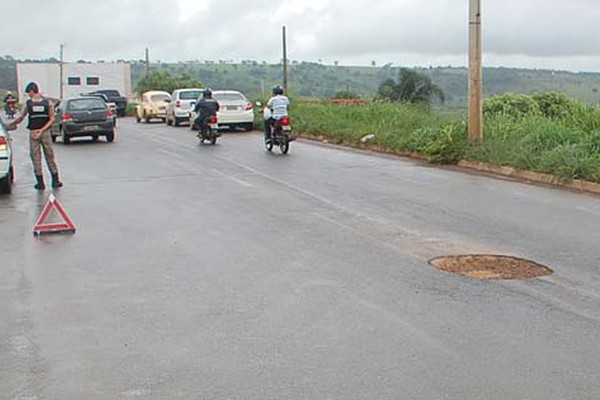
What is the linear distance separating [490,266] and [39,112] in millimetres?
9667

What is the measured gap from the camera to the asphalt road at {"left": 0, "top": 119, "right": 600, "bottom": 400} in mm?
5281

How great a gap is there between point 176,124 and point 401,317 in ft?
104

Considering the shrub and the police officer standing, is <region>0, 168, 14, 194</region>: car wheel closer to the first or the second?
the police officer standing

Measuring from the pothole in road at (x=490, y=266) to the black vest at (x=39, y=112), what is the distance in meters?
9.04

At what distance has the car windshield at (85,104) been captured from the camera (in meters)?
27.1

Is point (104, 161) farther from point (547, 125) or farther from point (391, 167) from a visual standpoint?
point (547, 125)

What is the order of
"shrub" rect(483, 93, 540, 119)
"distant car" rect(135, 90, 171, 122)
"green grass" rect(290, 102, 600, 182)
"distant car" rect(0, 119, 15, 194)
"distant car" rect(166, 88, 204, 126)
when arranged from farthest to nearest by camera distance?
"distant car" rect(135, 90, 171, 122), "distant car" rect(166, 88, 204, 126), "shrub" rect(483, 93, 540, 119), "green grass" rect(290, 102, 600, 182), "distant car" rect(0, 119, 15, 194)

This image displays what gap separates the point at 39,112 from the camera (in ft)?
49.4

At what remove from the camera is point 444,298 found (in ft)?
23.4

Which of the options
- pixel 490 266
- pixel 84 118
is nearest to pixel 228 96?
pixel 84 118

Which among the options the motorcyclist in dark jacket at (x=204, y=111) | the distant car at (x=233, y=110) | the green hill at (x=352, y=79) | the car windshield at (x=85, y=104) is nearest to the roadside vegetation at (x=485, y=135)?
the green hill at (x=352, y=79)

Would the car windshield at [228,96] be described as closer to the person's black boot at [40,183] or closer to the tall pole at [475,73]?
the tall pole at [475,73]

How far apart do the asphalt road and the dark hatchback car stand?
13264mm

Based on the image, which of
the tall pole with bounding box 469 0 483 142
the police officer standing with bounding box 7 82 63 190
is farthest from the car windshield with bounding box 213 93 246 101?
the police officer standing with bounding box 7 82 63 190
